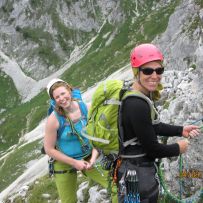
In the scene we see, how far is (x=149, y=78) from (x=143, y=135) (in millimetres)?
1077

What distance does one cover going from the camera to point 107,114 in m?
7.81

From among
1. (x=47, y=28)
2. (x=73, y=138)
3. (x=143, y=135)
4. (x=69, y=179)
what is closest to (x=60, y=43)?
(x=47, y=28)

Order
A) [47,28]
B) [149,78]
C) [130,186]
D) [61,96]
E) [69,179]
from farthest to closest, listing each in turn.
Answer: [47,28] < [69,179] < [61,96] < [130,186] < [149,78]

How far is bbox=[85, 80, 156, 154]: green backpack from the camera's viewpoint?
7672 millimetres

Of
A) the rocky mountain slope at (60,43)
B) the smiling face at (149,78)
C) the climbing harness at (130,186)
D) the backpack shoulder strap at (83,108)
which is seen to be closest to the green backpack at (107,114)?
the smiling face at (149,78)

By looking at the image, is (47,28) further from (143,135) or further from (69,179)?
(143,135)

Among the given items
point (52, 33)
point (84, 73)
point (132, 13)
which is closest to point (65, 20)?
point (52, 33)

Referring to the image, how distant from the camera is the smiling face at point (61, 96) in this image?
31.8ft

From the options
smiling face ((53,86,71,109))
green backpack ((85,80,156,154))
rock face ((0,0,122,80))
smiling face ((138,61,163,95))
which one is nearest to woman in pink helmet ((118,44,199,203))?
smiling face ((138,61,163,95))

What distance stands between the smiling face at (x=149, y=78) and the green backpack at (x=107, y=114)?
311 mm

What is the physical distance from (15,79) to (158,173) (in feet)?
407

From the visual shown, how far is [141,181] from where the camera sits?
7621 millimetres

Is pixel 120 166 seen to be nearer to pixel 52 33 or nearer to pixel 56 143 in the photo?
pixel 56 143

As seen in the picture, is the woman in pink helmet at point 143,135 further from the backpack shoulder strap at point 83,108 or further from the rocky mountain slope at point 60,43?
the rocky mountain slope at point 60,43
